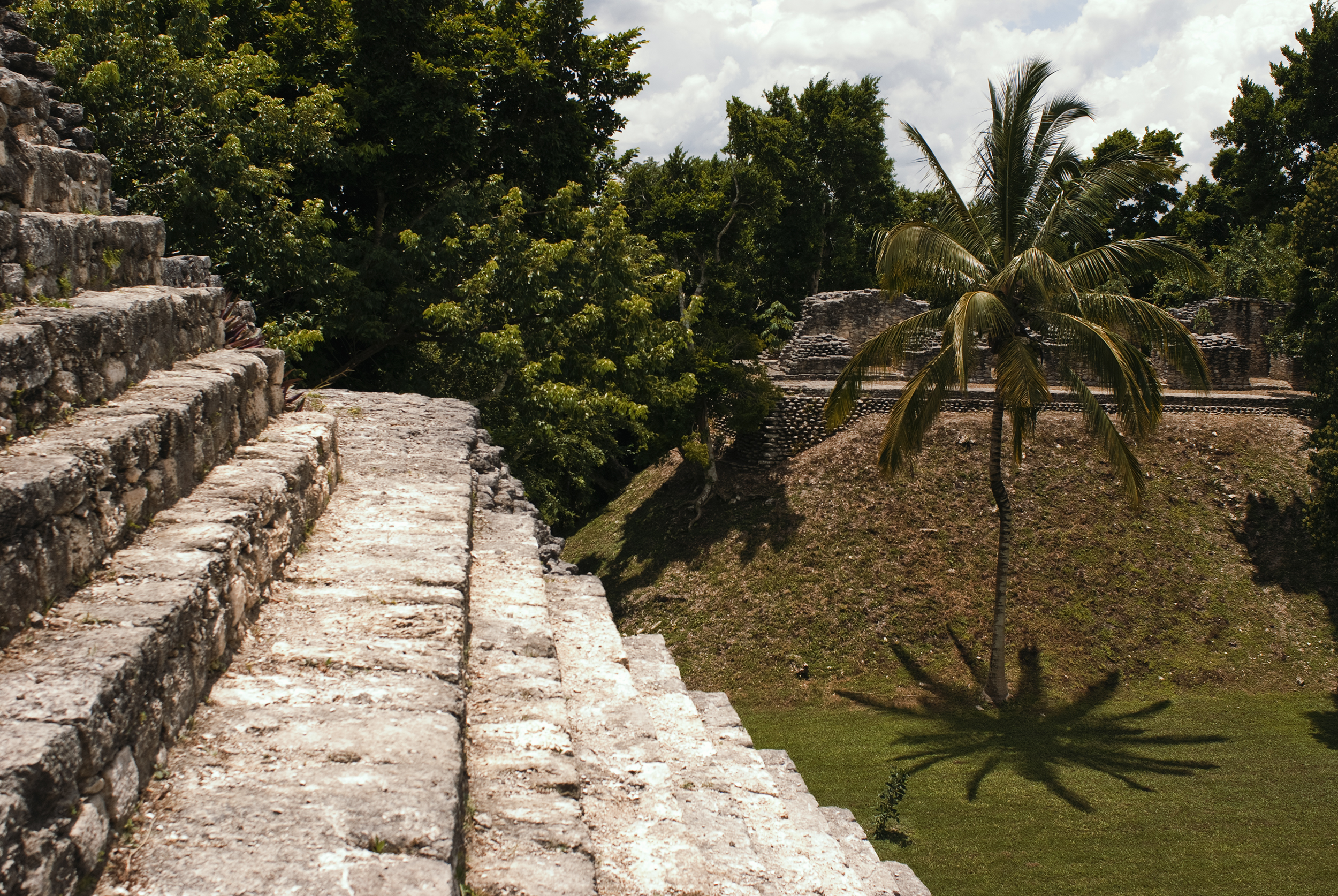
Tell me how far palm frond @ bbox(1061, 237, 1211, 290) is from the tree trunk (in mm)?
8131

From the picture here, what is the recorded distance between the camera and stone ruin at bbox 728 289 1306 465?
1691 centimetres

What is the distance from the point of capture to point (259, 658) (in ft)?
9.87

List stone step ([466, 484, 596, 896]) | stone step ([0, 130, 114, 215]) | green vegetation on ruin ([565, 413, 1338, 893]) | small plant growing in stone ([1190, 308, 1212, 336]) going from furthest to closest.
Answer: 1. small plant growing in stone ([1190, 308, 1212, 336])
2. green vegetation on ruin ([565, 413, 1338, 893])
3. stone step ([0, 130, 114, 215])
4. stone step ([466, 484, 596, 896])

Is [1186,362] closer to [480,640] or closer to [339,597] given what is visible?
[480,640]

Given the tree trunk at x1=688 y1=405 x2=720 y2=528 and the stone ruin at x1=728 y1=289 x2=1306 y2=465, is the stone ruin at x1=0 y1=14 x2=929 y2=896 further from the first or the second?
the stone ruin at x1=728 y1=289 x2=1306 y2=465

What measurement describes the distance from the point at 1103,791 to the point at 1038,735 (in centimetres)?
144

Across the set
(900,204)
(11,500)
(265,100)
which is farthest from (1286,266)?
(11,500)

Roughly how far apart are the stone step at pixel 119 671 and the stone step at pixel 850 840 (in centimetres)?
326

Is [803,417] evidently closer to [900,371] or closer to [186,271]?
[900,371]

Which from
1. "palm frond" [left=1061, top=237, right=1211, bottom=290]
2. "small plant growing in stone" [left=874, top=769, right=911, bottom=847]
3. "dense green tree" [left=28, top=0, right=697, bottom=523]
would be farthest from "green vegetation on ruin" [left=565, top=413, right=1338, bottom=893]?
"palm frond" [left=1061, top=237, right=1211, bottom=290]

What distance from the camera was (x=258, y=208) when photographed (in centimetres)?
1024

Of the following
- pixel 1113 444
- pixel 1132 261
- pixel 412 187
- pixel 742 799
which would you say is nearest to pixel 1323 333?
pixel 1132 261

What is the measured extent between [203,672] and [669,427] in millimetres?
13653

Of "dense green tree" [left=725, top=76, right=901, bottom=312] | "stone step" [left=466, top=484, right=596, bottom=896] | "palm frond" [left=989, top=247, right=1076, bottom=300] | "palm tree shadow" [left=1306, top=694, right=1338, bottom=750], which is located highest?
"dense green tree" [left=725, top=76, right=901, bottom=312]
